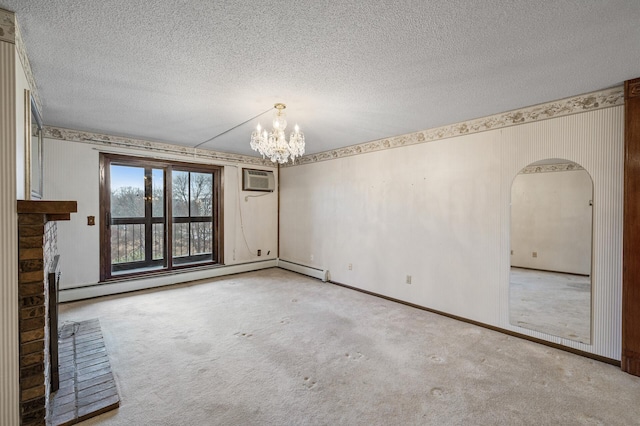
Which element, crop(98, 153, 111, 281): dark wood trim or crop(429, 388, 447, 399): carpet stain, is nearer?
crop(429, 388, 447, 399): carpet stain

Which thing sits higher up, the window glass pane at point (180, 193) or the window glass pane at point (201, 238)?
Result: the window glass pane at point (180, 193)

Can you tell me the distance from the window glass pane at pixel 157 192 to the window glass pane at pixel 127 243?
13.7 inches

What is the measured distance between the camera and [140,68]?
215 cm

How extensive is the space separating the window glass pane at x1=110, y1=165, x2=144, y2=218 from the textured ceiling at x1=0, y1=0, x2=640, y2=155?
4.60ft

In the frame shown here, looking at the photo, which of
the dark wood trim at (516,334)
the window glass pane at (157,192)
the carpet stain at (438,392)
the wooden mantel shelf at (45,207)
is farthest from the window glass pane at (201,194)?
the carpet stain at (438,392)

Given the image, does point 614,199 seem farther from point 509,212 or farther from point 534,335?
point 534,335

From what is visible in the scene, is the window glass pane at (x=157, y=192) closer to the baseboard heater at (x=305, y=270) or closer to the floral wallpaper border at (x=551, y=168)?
the baseboard heater at (x=305, y=270)

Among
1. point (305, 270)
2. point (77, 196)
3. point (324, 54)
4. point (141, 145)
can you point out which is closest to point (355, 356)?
point (324, 54)

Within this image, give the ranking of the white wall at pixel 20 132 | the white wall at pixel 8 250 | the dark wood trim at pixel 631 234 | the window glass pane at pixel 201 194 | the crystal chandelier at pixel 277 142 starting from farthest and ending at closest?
the window glass pane at pixel 201 194 < the crystal chandelier at pixel 277 142 < the dark wood trim at pixel 631 234 < the white wall at pixel 20 132 < the white wall at pixel 8 250

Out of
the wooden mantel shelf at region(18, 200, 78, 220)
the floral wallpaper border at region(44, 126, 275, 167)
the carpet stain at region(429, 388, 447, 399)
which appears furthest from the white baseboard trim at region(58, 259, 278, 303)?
the carpet stain at region(429, 388, 447, 399)

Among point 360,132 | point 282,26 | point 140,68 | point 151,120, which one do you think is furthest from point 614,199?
point 151,120

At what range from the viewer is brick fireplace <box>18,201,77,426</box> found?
5.12 feet

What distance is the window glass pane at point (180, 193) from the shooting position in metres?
5.00

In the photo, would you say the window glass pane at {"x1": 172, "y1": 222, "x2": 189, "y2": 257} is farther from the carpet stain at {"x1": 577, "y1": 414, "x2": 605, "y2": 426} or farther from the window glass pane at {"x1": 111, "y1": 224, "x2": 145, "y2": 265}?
the carpet stain at {"x1": 577, "y1": 414, "x2": 605, "y2": 426}
